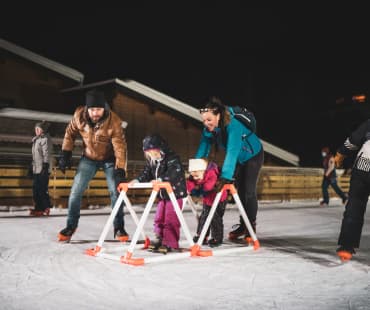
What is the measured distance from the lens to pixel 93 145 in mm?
Answer: 5340

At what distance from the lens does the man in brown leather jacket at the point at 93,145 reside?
5236 mm

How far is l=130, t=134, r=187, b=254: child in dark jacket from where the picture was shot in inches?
183

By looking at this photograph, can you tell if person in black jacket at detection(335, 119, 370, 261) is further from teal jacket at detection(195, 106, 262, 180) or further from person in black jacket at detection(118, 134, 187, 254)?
person in black jacket at detection(118, 134, 187, 254)

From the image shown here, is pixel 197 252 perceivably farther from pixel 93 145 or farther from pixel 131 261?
pixel 93 145

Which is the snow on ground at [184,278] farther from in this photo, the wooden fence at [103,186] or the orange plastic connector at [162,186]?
the wooden fence at [103,186]

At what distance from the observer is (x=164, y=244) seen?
4719 mm

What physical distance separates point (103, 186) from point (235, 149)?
740cm

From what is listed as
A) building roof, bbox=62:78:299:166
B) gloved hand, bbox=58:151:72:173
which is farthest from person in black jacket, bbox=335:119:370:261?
building roof, bbox=62:78:299:166

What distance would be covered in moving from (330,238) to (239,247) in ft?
5.72

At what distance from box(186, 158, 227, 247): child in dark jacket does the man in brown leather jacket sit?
30.0 inches

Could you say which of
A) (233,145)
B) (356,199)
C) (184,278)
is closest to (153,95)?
(233,145)

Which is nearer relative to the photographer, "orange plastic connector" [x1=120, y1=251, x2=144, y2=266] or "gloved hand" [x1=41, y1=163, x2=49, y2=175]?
"orange plastic connector" [x1=120, y1=251, x2=144, y2=266]

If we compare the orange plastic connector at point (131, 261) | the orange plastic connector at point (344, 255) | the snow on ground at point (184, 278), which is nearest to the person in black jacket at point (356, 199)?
the orange plastic connector at point (344, 255)

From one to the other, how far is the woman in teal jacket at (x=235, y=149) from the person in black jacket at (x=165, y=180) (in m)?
0.44
